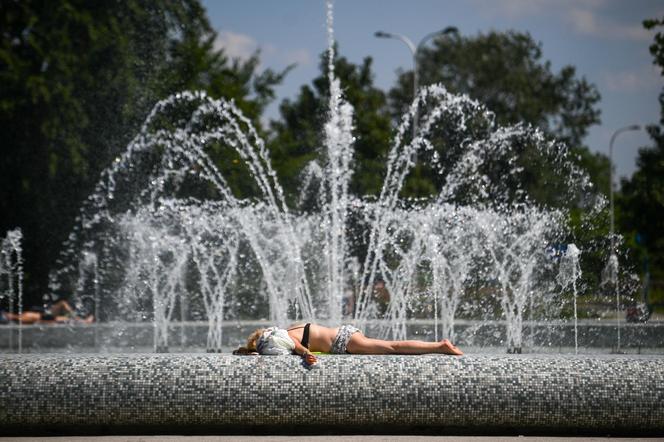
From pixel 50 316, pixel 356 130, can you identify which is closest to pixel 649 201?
pixel 356 130

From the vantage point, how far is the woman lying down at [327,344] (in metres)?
6.08

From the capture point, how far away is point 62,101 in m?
24.9

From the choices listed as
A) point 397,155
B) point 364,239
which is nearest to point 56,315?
point 364,239

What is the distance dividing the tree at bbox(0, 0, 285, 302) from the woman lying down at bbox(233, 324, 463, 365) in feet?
63.1

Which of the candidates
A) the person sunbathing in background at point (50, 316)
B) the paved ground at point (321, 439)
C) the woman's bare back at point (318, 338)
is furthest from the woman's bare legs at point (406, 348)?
the person sunbathing in background at point (50, 316)

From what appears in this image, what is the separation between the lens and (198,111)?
84.8 ft

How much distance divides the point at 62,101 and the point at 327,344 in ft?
66.4

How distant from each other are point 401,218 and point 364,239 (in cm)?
509

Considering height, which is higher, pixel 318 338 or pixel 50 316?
pixel 318 338

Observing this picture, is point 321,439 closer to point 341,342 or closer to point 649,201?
point 341,342

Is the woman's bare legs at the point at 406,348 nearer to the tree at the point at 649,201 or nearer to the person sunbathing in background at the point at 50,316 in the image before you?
the person sunbathing in background at the point at 50,316

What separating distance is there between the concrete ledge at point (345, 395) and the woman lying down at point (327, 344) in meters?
0.20

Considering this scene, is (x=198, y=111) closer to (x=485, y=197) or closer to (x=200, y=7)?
(x=200, y=7)

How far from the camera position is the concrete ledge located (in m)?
5.73
